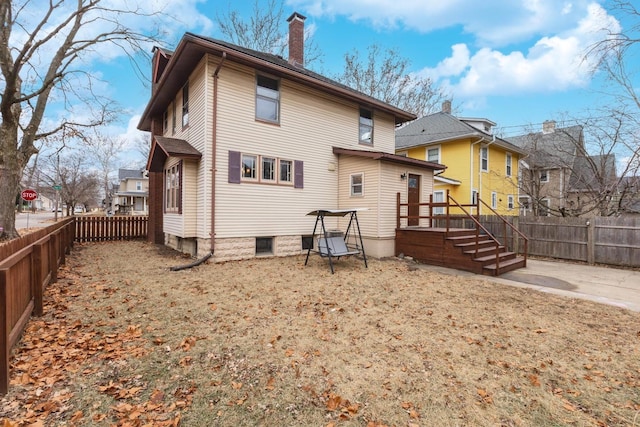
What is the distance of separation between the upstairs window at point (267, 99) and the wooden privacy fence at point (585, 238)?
8522mm

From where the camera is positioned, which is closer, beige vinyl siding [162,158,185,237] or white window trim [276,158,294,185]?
beige vinyl siding [162,158,185,237]

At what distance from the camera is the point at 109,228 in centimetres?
1369

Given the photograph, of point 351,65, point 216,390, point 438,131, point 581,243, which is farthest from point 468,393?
point 351,65

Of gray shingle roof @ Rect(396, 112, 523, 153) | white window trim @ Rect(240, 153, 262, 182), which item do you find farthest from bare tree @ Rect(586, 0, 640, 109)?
white window trim @ Rect(240, 153, 262, 182)

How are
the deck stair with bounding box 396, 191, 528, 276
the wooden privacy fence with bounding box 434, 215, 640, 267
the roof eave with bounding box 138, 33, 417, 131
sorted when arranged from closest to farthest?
the roof eave with bounding box 138, 33, 417, 131 → the deck stair with bounding box 396, 191, 528, 276 → the wooden privacy fence with bounding box 434, 215, 640, 267

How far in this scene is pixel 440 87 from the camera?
922 inches

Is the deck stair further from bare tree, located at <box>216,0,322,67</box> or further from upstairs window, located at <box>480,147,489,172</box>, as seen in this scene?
bare tree, located at <box>216,0,322,67</box>

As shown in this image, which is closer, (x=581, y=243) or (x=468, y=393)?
(x=468, y=393)

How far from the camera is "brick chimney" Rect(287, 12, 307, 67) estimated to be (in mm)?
13125

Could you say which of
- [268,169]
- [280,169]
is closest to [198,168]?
[268,169]

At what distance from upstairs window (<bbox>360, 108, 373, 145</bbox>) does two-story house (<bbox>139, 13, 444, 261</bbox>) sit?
0.21 feet

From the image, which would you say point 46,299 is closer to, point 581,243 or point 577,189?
point 581,243

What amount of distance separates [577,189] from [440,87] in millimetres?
14228

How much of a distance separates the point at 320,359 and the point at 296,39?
13.6 meters
